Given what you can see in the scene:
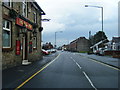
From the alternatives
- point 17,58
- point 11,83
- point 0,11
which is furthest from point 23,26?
point 11,83

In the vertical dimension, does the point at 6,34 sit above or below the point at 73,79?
above

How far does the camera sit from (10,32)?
39.7 ft

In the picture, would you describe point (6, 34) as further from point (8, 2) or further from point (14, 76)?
point (14, 76)

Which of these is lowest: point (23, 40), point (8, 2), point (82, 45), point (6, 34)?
point (23, 40)

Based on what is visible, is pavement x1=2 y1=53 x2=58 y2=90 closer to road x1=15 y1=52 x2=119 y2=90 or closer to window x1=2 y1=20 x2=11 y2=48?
road x1=15 y1=52 x2=119 y2=90

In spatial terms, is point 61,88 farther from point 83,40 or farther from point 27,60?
point 83,40

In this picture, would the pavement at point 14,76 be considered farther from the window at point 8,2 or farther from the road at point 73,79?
the window at point 8,2

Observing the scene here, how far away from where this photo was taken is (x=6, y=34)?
1155cm

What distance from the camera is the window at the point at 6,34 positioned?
36.6ft

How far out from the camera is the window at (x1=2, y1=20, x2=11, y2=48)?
11.1 m

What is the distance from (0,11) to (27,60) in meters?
6.88

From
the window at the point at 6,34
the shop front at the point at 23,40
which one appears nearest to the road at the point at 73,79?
the window at the point at 6,34

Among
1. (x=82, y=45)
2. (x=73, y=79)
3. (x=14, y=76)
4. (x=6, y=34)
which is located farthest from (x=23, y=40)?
(x=82, y=45)

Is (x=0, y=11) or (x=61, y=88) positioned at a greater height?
(x=0, y=11)
